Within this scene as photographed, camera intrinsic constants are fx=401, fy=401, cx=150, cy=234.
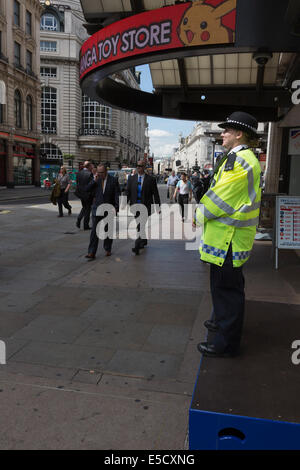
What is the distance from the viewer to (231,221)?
2.85 m

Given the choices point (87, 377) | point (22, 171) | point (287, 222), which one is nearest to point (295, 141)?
point (287, 222)

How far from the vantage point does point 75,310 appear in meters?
4.78

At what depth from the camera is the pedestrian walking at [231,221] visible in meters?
2.81

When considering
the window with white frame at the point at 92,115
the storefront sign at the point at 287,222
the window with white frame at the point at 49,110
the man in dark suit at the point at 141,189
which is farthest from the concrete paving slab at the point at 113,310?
the window with white frame at the point at 92,115

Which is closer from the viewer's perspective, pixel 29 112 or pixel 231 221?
pixel 231 221

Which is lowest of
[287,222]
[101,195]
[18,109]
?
[287,222]

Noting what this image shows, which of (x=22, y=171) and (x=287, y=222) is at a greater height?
(x=22, y=171)

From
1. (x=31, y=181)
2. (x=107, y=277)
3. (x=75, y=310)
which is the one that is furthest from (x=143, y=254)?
(x=31, y=181)

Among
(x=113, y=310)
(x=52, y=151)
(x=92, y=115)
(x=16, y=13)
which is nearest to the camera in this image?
(x=113, y=310)

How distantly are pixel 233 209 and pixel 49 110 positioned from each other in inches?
2278

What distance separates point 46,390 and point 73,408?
0.34 metres

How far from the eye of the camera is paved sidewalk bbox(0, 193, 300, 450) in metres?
2.60

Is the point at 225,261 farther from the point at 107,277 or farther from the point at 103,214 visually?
the point at 103,214

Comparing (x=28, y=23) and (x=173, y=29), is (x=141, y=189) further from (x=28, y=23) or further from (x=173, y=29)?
(x=28, y=23)
